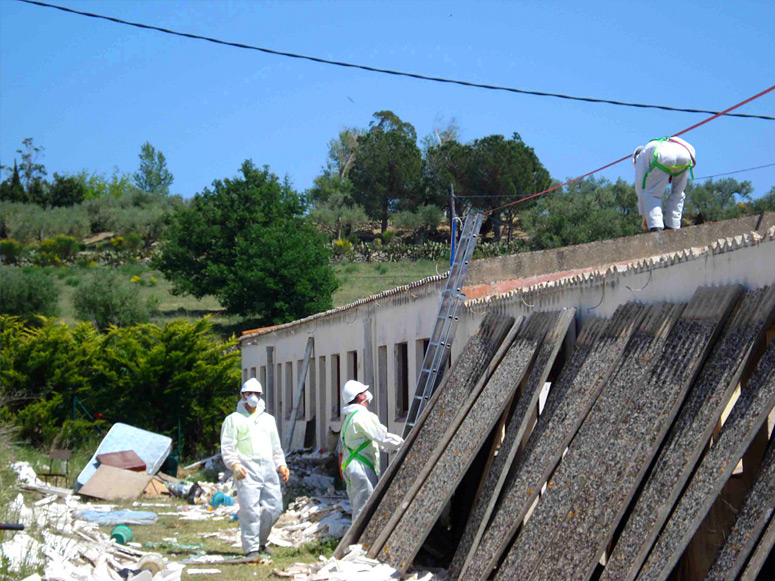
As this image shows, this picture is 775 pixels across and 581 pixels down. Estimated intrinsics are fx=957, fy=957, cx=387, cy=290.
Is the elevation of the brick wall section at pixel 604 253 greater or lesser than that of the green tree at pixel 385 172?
lesser

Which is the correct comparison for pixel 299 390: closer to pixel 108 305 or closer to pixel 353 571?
pixel 353 571

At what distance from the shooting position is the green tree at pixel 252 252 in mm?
46000

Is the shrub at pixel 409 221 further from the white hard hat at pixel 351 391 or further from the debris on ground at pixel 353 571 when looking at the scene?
the debris on ground at pixel 353 571

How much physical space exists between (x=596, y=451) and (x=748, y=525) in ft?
6.19

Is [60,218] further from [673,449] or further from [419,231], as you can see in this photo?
[673,449]

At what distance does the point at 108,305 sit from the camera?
4881 cm

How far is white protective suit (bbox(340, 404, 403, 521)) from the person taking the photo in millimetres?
11203

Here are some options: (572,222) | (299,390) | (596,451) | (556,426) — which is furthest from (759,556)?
(572,222)

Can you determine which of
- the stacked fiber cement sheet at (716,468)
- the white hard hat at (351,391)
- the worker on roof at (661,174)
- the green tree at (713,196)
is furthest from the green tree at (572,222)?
the stacked fiber cement sheet at (716,468)

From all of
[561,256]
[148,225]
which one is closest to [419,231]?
[148,225]

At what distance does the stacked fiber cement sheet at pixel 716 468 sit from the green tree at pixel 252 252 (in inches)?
1555

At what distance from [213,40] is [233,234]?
39231 mm

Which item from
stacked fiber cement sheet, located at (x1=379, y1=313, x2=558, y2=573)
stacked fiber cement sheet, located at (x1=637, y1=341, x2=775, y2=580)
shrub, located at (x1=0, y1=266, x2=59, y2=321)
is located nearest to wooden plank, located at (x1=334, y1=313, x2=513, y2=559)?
stacked fiber cement sheet, located at (x1=379, y1=313, x2=558, y2=573)

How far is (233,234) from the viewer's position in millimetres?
52406
